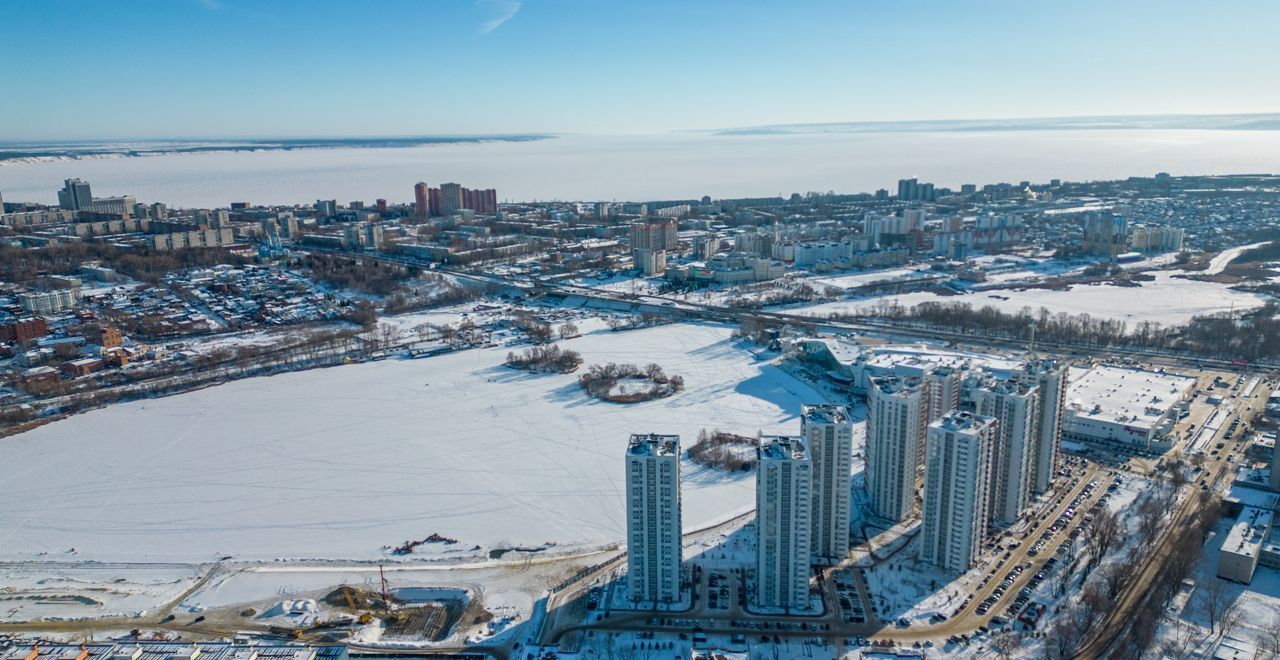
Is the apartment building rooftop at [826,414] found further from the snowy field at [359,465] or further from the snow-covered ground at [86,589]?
the snow-covered ground at [86,589]

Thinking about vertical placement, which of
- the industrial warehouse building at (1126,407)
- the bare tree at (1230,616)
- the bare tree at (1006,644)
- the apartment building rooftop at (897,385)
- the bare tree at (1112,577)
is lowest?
the bare tree at (1006,644)

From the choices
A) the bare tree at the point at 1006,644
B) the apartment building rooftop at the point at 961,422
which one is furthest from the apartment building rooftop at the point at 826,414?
the bare tree at the point at 1006,644

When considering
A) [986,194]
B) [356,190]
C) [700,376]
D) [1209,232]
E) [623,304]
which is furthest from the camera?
[356,190]

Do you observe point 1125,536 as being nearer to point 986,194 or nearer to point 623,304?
point 623,304

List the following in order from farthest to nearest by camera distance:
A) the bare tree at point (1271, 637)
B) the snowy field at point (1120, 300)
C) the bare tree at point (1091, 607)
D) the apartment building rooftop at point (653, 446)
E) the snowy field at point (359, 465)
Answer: the snowy field at point (1120, 300) → the snowy field at point (359, 465) → the apartment building rooftop at point (653, 446) → the bare tree at point (1091, 607) → the bare tree at point (1271, 637)

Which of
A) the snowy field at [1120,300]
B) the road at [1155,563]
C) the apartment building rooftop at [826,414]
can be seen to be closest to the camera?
the road at [1155,563]

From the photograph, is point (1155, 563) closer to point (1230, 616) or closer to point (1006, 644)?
point (1230, 616)

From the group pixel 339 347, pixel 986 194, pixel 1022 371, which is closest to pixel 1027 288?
pixel 1022 371

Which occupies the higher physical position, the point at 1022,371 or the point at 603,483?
the point at 1022,371

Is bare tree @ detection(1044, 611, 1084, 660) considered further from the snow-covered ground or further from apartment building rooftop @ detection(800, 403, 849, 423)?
the snow-covered ground

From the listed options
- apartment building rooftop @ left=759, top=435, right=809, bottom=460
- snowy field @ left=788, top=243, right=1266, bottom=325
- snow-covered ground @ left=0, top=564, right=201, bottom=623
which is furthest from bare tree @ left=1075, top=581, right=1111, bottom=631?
snowy field @ left=788, top=243, right=1266, bottom=325
